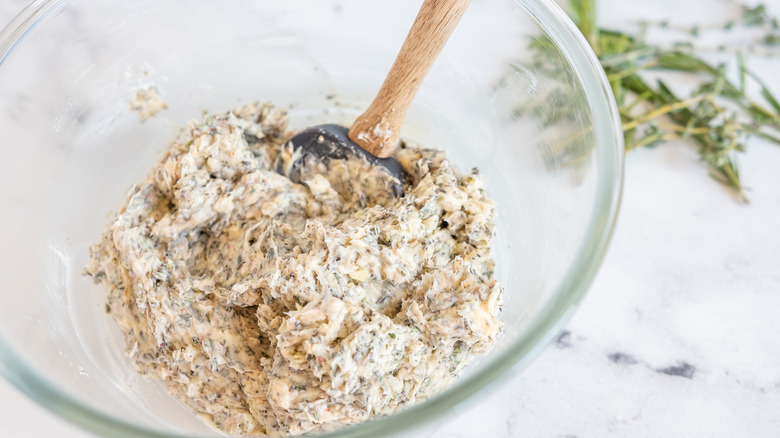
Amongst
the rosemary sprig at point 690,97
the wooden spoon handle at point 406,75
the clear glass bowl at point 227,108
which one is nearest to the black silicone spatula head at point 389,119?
the wooden spoon handle at point 406,75

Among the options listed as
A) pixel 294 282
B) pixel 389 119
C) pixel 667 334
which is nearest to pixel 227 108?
pixel 389 119

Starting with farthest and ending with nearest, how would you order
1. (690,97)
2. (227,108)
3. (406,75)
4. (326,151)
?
(690,97) → (227,108) → (326,151) → (406,75)

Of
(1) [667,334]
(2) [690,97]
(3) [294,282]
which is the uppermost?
(3) [294,282]

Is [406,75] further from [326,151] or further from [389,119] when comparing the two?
[326,151]

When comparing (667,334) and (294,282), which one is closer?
(294,282)

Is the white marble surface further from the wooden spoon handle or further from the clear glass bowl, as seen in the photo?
the wooden spoon handle

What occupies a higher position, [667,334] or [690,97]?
[690,97]

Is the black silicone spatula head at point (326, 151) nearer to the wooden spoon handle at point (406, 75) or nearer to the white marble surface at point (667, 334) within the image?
the wooden spoon handle at point (406, 75)
